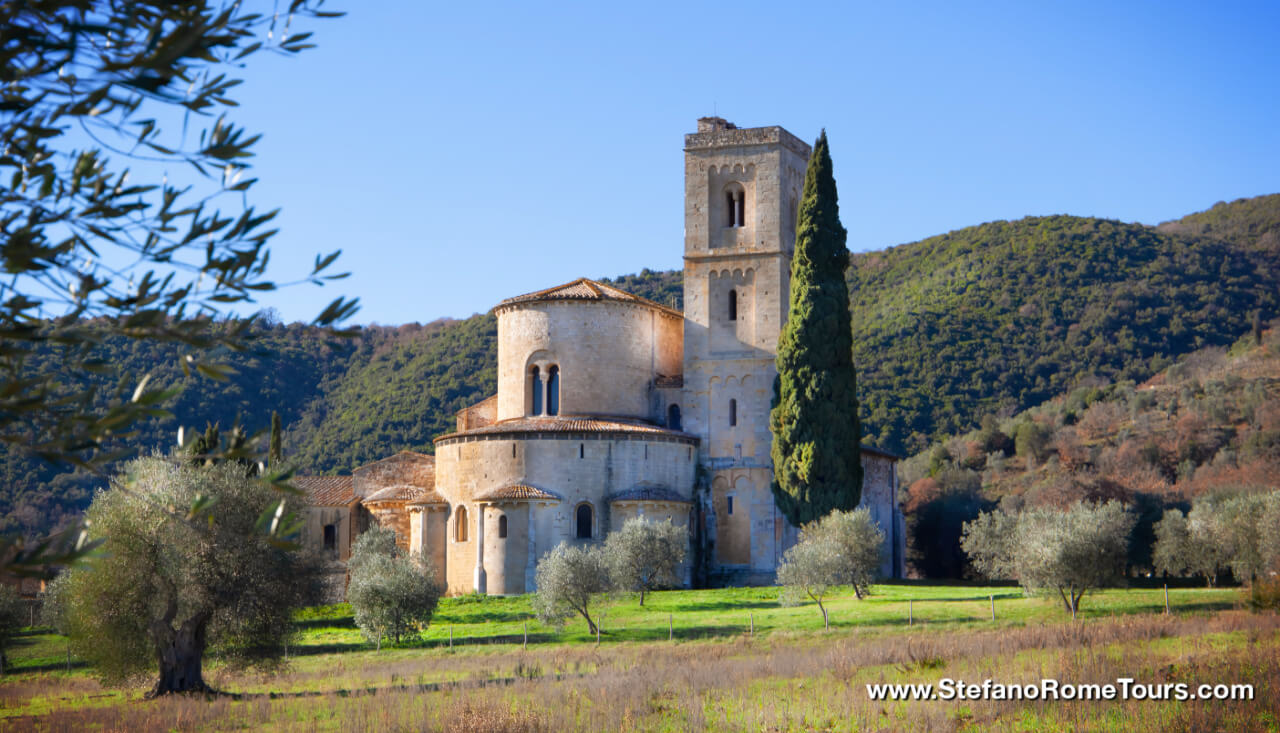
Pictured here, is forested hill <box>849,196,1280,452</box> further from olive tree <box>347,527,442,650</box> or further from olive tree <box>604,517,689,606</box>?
olive tree <box>347,527,442,650</box>

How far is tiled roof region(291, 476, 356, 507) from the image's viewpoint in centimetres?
4528

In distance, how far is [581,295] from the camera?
42.8 metres

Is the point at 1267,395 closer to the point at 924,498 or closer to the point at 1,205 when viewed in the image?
the point at 924,498

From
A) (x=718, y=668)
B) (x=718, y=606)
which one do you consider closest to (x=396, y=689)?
(x=718, y=668)

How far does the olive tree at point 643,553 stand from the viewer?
109 feet

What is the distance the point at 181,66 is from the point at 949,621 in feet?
83.9

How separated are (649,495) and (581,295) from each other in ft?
26.2

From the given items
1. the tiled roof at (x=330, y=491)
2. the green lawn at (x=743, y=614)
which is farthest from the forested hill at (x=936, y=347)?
the green lawn at (x=743, y=614)

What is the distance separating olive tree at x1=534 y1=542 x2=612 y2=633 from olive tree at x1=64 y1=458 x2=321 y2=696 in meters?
8.95

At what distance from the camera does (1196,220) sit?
10275 centimetres

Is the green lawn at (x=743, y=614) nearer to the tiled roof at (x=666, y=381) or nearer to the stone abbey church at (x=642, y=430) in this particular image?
the stone abbey church at (x=642, y=430)

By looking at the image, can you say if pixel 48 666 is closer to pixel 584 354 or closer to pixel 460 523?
pixel 460 523

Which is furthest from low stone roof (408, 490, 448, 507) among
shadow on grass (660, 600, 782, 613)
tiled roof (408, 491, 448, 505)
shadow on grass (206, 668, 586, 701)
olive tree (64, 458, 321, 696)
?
shadow on grass (206, 668, 586, 701)

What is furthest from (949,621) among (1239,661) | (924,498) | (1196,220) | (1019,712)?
(1196,220)
